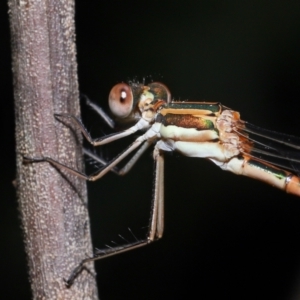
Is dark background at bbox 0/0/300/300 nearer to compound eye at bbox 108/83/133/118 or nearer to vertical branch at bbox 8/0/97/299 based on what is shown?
compound eye at bbox 108/83/133/118

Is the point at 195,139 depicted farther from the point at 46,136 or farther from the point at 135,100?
the point at 46,136

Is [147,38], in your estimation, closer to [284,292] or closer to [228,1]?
[228,1]

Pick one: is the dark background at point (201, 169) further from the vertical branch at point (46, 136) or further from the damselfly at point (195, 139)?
the vertical branch at point (46, 136)

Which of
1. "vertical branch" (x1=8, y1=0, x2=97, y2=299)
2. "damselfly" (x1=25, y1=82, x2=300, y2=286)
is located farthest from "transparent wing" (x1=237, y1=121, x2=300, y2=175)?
"vertical branch" (x1=8, y1=0, x2=97, y2=299)

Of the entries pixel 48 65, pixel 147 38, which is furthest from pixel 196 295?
pixel 48 65

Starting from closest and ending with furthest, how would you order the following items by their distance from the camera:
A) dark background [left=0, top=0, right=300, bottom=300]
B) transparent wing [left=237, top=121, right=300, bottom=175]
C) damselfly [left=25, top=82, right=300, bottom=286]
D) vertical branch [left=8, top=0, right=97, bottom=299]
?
vertical branch [left=8, top=0, right=97, bottom=299]
damselfly [left=25, top=82, right=300, bottom=286]
transparent wing [left=237, top=121, right=300, bottom=175]
dark background [left=0, top=0, right=300, bottom=300]

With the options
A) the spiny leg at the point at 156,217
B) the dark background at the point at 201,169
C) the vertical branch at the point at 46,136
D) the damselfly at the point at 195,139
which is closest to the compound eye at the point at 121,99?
the damselfly at the point at 195,139

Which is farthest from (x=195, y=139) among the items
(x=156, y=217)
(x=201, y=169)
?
(x=201, y=169)
